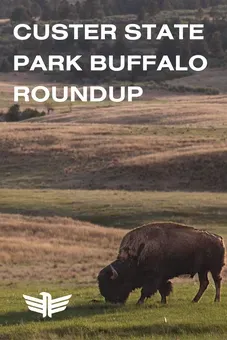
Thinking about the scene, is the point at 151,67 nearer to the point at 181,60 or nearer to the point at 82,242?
the point at 181,60

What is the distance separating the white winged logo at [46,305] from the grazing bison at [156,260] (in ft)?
2.84

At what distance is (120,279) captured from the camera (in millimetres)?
16406

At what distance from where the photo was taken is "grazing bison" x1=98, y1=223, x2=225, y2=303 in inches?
647

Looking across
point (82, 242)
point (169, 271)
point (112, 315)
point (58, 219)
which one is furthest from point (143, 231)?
point (58, 219)

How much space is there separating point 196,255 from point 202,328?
239 cm

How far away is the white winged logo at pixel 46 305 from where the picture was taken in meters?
15.8

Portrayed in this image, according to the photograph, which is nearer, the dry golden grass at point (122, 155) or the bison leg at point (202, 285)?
the bison leg at point (202, 285)

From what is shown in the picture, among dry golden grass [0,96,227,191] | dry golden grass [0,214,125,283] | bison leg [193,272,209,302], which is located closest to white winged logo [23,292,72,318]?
bison leg [193,272,209,302]

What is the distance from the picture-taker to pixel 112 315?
15.4 metres

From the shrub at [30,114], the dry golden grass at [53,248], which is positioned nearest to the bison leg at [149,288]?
the dry golden grass at [53,248]

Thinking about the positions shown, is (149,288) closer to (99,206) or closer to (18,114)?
(99,206)

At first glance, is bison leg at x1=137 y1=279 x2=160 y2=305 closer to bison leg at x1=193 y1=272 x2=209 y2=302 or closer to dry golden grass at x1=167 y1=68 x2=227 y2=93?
bison leg at x1=193 y1=272 x2=209 y2=302

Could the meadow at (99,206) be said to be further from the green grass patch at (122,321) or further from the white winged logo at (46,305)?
the white winged logo at (46,305)

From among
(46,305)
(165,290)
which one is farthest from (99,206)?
(46,305)
